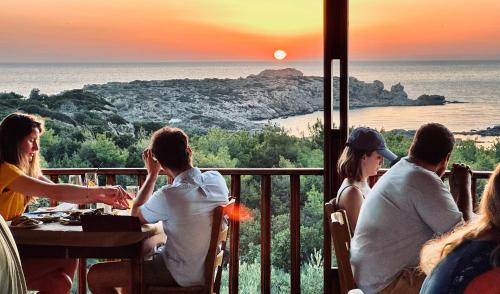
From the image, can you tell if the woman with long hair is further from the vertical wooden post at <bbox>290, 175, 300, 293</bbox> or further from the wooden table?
the vertical wooden post at <bbox>290, 175, 300, 293</bbox>

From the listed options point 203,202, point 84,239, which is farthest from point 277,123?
point 84,239

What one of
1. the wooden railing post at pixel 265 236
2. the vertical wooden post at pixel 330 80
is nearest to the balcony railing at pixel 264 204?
the wooden railing post at pixel 265 236

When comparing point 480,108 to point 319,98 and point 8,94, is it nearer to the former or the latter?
point 319,98

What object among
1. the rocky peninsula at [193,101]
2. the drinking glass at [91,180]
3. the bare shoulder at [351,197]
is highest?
the rocky peninsula at [193,101]

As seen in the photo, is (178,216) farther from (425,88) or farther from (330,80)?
(425,88)

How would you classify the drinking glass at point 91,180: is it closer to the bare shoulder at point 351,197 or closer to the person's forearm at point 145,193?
the person's forearm at point 145,193

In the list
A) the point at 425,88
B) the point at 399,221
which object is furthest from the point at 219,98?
the point at 399,221

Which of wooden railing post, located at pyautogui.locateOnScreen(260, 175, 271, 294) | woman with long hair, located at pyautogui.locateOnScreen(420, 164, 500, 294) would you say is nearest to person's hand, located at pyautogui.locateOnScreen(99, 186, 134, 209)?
wooden railing post, located at pyautogui.locateOnScreen(260, 175, 271, 294)

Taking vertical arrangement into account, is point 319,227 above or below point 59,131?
below
